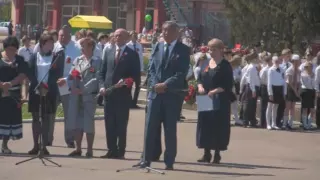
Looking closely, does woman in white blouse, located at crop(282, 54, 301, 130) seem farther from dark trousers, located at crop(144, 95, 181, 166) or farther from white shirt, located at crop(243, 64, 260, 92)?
dark trousers, located at crop(144, 95, 181, 166)

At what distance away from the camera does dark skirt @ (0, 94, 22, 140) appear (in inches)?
554

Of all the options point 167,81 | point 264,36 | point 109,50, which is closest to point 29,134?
point 109,50

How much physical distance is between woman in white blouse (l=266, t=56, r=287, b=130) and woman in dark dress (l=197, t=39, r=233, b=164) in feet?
22.3

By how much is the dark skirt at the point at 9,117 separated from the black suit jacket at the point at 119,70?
4.88ft

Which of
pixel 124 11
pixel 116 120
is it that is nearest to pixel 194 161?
pixel 116 120

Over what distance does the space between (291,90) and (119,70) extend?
326 inches

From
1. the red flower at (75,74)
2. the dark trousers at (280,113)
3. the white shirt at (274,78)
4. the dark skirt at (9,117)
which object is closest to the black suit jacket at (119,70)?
the red flower at (75,74)

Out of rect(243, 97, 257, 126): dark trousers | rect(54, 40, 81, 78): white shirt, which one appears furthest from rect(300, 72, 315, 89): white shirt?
rect(54, 40, 81, 78): white shirt

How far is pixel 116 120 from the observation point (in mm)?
13945

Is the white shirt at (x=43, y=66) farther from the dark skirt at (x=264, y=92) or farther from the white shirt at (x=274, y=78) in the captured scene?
the dark skirt at (x=264, y=92)

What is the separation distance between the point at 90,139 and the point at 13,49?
6.43 ft

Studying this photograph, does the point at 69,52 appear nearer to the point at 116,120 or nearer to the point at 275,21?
the point at 116,120

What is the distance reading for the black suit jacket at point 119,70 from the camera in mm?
13836

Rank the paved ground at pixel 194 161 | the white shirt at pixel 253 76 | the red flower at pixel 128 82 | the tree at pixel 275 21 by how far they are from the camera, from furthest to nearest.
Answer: the tree at pixel 275 21 → the white shirt at pixel 253 76 → the red flower at pixel 128 82 → the paved ground at pixel 194 161
